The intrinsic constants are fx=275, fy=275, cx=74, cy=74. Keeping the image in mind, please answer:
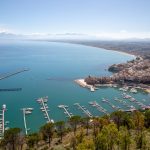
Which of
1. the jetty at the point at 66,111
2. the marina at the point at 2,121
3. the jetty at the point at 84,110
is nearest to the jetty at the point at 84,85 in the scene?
the jetty at the point at 84,110

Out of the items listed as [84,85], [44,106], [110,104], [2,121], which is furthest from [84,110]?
[84,85]

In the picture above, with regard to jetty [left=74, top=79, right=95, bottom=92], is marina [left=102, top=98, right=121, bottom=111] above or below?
below

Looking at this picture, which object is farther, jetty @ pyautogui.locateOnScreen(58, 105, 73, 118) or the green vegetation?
jetty @ pyautogui.locateOnScreen(58, 105, 73, 118)

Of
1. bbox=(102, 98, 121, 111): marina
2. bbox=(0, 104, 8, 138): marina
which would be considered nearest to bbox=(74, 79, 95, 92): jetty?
bbox=(102, 98, 121, 111): marina

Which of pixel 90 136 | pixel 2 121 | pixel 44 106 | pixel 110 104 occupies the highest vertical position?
pixel 90 136

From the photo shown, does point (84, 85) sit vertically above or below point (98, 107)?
above

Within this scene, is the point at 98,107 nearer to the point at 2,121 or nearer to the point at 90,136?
the point at 2,121

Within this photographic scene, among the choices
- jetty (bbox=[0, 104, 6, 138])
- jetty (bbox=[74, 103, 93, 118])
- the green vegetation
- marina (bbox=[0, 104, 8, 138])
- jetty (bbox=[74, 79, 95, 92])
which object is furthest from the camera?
jetty (bbox=[74, 79, 95, 92])

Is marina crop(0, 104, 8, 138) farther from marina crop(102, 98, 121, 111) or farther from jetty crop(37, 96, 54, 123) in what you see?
A: marina crop(102, 98, 121, 111)
